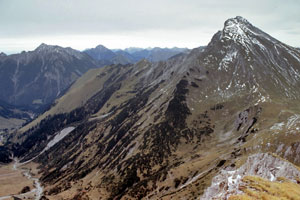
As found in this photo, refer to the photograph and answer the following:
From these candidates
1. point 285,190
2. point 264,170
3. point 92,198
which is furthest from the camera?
point 92,198

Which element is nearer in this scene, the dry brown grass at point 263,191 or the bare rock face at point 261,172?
the dry brown grass at point 263,191

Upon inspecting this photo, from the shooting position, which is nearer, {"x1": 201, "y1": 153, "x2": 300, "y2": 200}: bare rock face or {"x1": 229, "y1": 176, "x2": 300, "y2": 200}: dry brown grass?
{"x1": 229, "y1": 176, "x2": 300, "y2": 200}: dry brown grass

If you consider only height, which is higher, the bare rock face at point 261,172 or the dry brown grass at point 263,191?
the dry brown grass at point 263,191

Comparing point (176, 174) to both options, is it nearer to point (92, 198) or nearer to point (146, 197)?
point (146, 197)

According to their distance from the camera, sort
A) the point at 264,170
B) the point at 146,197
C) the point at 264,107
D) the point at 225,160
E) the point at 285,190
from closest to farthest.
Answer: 1. the point at 285,190
2. the point at 264,170
3. the point at 225,160
4. the point at 146,197
5. the point at 264,107

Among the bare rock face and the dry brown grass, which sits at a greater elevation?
the dry brown grass

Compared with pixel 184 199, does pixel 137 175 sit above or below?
below

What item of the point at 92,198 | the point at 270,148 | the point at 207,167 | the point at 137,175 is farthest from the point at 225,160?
the point at 92,198

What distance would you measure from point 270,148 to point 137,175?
10877cm

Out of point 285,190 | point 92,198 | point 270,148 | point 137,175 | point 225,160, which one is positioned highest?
point 285,190

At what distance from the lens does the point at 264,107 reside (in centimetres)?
19775

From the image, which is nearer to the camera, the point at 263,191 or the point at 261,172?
the point at 263,191

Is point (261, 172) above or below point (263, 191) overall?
below

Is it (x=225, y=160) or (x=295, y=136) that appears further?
(x=225, y=160)
